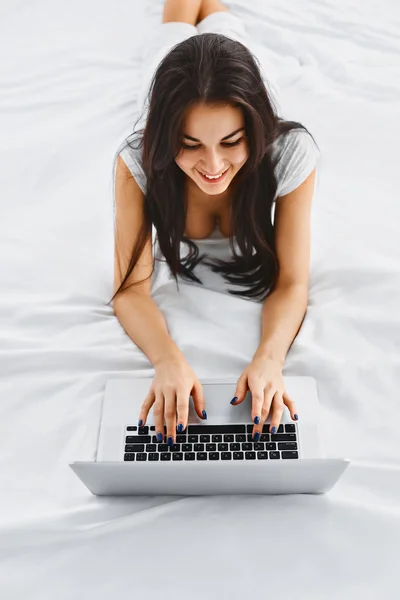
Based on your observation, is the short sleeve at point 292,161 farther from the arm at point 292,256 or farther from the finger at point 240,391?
the finger at point 240,391

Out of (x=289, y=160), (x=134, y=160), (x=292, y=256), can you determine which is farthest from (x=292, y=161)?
(x=134, y=160)

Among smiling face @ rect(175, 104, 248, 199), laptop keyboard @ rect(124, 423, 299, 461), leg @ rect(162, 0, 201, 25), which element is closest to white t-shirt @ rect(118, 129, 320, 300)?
smiling face @ rect(175, 104, 248, 199)

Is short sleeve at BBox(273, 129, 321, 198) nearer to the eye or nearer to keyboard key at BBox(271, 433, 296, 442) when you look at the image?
the eye

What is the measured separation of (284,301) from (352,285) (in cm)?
14

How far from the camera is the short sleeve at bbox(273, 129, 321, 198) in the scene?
1160 millimetres

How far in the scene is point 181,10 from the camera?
5.17 feet

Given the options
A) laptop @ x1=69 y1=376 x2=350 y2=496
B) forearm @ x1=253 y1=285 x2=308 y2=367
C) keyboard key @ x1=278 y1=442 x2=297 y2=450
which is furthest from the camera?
forearm @ x1=253 y1=285 x2=308 y2=367

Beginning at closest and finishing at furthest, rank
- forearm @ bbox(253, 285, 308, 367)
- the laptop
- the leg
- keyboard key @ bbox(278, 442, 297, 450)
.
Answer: the laptop → keyboard key @ bbox(278, 442, 297, 450) → forearm @ bbox(253, 285, 308, 367) → the leg

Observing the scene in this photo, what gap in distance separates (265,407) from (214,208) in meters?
0.51

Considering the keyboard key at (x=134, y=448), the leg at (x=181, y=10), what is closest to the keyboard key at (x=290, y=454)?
the keyboard key at (x=134, y=448)

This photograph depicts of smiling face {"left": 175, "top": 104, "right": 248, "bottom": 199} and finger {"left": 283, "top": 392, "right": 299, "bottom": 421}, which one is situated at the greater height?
smiling face {"left": 175, "top": 104, "right": 248, "bottom": 199}

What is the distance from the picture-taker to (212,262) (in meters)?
1.28

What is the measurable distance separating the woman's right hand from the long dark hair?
0.25 m

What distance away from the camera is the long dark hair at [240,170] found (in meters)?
0.93
